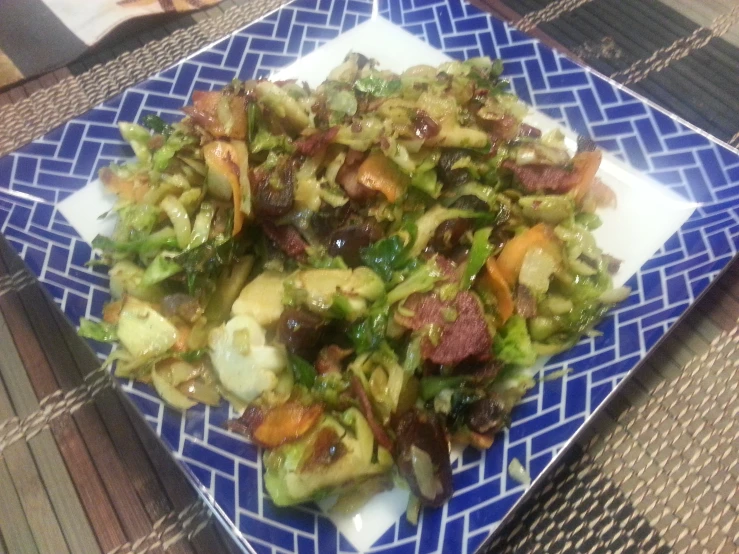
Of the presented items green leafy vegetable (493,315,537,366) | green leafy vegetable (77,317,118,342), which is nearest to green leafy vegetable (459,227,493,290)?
green leafy vegetable (493,315,537,366)

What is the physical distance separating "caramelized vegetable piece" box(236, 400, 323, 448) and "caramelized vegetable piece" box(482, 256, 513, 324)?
1.66 ft

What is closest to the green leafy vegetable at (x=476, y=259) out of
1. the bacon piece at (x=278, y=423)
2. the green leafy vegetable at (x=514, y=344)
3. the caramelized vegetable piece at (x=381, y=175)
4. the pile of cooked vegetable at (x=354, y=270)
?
the pile of cooked vegetable at (x=354, y=270)

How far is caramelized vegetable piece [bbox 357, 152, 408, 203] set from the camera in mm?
1533

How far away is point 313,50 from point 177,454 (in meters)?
1.50

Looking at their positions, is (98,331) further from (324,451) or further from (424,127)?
(424,127)

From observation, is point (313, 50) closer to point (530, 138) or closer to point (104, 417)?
point (530, 138)

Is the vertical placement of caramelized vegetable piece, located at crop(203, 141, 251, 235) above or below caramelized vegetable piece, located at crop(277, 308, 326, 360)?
above

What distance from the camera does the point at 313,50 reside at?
7.01 feet

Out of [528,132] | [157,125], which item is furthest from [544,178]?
[157,125]

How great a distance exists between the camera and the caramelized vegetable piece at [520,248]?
149 centimetres

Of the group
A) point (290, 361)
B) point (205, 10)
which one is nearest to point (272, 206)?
point (290, 361)

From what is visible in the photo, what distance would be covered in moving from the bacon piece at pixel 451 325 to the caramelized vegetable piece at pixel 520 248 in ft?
0.50

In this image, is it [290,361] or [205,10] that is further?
[205,10]

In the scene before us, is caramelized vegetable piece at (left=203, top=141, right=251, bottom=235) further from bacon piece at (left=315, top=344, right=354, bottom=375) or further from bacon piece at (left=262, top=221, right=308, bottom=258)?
bacon piece at (left=315, top=344, right=354, bottom=375)
